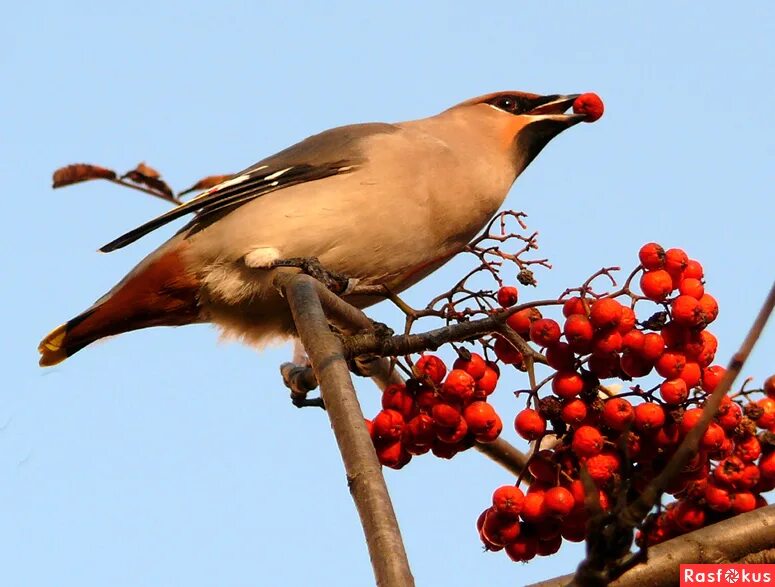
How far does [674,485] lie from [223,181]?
257 cm

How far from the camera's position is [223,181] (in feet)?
15.4

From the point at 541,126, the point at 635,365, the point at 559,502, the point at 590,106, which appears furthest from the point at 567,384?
the point at 541,126

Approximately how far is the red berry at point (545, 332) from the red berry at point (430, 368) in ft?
0.98

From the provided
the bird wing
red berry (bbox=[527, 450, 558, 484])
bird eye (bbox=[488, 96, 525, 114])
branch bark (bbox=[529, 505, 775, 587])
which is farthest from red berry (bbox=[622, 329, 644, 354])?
bird eye (bbox=[488, 96, 525, 114])

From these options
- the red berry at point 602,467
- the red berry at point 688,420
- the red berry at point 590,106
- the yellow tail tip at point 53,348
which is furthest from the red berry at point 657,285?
the yellow tail tip at point 53,348

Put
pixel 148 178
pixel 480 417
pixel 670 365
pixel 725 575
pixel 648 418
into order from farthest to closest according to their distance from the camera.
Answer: pixel 148 178, pixel 480 417, pixel 670 365, pixel 648 418, pixel 725 575

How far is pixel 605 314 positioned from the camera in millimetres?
2688

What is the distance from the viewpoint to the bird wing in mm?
4523

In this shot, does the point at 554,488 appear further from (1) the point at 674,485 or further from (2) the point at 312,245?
(2) the point at 312,245

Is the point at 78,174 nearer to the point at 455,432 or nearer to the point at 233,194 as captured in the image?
the point at 233,194

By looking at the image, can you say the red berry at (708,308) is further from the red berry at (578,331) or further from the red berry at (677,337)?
the red berry at (578,331)

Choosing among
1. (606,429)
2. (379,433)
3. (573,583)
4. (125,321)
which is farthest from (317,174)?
(573,583)

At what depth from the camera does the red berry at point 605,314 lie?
269cm

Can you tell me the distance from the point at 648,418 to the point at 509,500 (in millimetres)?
376
